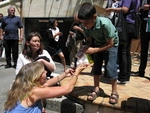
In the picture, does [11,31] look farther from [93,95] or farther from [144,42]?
[93,95]

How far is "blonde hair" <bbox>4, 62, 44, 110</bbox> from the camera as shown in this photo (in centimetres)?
277

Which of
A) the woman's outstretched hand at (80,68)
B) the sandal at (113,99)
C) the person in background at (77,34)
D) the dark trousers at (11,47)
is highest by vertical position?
the person in background at (77,34)

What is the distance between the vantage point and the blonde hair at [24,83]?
109 inches

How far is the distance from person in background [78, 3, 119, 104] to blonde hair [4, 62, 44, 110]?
913mm

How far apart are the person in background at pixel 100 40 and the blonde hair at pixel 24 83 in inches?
35.9

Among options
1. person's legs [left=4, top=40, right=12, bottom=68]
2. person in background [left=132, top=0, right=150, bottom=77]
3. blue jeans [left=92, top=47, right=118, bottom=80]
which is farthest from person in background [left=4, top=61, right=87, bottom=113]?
person's legs [left=4, top=40, right=12, bottom=68]

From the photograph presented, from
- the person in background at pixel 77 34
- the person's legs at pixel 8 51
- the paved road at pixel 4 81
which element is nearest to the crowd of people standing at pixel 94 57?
the paved road at pixel 4 81

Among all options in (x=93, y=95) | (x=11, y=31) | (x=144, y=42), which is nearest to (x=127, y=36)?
(x=144, y=42)

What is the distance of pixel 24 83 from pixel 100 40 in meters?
1.34

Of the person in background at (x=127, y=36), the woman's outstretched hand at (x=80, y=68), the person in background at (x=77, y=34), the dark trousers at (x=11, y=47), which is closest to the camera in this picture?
the woman's outstretched hand at (x=80, y=68)

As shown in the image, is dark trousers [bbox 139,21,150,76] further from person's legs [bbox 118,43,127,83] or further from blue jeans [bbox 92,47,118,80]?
blue jeans [bbox 92,47,118,80]

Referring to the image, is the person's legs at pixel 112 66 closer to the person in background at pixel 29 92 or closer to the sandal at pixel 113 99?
the sandal at pixel 113 99

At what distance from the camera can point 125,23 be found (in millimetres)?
4391

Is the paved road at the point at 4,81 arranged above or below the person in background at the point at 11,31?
below
